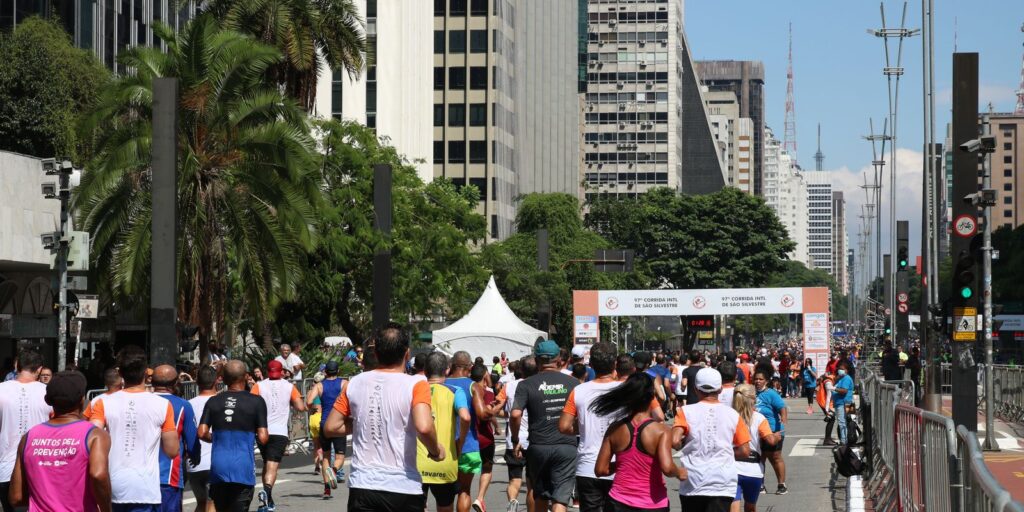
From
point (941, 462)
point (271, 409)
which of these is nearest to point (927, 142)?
point (271, 409)

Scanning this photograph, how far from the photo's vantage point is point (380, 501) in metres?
7.81

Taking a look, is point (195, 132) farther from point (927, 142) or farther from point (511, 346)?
point (927, 142)

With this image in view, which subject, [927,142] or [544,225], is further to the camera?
[544,225]

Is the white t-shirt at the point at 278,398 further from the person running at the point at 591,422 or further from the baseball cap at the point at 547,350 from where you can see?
the person running at the point at 591,422

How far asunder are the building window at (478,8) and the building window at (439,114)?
21.5 ft

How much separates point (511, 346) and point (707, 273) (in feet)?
178

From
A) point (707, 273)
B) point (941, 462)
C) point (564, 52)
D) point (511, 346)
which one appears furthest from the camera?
point (564, 52)

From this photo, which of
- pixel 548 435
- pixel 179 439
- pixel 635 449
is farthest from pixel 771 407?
pixel 179 439

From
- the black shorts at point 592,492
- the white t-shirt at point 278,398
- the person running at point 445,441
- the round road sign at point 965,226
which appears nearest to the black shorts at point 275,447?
the white t-shirt at point 278,398

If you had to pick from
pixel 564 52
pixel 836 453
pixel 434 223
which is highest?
pixel 564 52

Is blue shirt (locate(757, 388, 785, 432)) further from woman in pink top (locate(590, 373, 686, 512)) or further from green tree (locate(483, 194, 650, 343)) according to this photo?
green tree (locate(483, 194, 650, 343))

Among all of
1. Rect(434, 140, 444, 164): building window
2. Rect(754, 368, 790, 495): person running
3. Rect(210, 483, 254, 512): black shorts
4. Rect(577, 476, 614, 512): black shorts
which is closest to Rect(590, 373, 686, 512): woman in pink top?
Rect(577, 476, 614, 512): black shorts

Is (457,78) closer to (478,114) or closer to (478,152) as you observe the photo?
(478,114)

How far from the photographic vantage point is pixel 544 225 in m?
80.9
